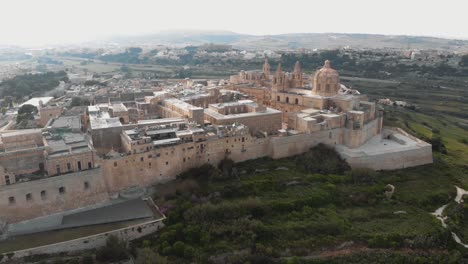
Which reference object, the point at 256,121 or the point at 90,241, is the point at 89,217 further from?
the point at 256,121

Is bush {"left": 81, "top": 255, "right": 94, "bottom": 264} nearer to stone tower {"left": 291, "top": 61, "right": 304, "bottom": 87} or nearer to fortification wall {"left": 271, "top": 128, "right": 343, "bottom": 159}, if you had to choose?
fortification wall {"left": 271, "top": 128, "right": 343, "bottom": 159}

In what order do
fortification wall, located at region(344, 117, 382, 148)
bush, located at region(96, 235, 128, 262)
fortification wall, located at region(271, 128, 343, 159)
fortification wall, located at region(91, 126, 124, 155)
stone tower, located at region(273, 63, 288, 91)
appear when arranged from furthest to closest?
1. stone tower, located at region(273, 63, 288, 91)
2. fortification wall, located at region(344, 117, 382, 148)
3. fortification wall, located at region(271, 128, 343, 159)
4. fortification wall, located at region(91, 126, 124, 155)
5. bush, located at region(96, 235, 128, 262)

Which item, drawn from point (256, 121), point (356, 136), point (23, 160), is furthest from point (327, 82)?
point (23, 160)

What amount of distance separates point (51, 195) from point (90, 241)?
14.9ft

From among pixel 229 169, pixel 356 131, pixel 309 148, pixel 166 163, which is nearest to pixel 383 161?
pixel 356 131

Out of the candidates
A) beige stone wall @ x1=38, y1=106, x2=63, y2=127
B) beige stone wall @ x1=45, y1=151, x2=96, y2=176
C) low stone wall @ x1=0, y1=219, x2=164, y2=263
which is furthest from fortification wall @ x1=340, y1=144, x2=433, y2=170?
beige stone wall @ x1=38, y1=106, x2=63, y2=127

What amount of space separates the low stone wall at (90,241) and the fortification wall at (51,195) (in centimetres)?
349

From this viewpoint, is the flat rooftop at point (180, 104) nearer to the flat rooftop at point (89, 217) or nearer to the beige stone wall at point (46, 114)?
the beige stone wall at point (46, 114)

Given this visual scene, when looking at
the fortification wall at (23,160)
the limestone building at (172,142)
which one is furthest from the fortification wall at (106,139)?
the fortification wall at (23,160)

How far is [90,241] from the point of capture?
72.2ft

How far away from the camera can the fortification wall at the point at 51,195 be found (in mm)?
23266

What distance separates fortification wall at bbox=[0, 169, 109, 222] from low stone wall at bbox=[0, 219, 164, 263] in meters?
3.49

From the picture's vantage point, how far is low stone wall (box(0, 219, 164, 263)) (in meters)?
20.9

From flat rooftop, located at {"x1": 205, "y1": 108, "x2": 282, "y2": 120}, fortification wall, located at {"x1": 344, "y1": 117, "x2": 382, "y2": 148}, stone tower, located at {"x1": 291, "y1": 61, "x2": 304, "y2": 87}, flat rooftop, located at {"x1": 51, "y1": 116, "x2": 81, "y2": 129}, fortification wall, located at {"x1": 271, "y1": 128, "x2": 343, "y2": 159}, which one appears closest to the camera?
flat rooftop, located at {"x1": 51, "y1": 116, "x2": 81, "y2": 129}
